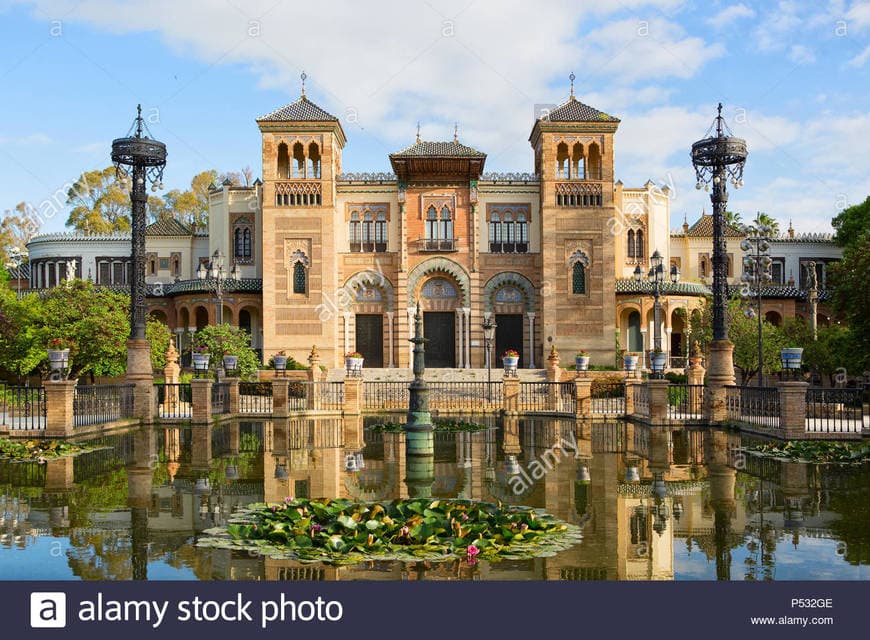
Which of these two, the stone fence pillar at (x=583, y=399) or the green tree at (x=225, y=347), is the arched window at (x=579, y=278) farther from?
the stone fence pillar at (x=583, y=399)

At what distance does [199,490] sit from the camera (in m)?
10.9

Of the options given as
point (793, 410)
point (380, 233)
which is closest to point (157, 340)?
point (380, 233)

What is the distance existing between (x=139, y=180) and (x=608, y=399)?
1383cm

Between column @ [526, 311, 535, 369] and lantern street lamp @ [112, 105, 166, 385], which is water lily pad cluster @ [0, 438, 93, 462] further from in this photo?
column @ [526, 311, 535, 369]

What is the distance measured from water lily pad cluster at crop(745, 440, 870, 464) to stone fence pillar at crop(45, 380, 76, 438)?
1316 centimetres

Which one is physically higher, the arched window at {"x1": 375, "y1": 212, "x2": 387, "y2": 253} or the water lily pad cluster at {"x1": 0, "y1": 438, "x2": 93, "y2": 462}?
the arched window at {"x1": 375, "y1": 212, "x2": 387, "y2": 253}

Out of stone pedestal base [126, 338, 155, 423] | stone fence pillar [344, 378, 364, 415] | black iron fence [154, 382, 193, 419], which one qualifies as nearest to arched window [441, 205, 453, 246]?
stone fence pillar [344, 378, 364, 415]

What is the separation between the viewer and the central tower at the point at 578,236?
4078 cm

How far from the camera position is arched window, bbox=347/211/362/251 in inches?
1658

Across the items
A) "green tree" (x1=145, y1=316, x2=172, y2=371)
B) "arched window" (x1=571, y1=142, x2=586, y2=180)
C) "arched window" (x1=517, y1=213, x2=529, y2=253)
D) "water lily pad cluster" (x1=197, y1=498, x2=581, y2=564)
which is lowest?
"water lily pad cluster" (x1=197, y1=498, x2=581, y2=564)

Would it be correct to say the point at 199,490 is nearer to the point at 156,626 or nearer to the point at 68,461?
the point at 68,461

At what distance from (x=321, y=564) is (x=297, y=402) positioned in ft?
59.0

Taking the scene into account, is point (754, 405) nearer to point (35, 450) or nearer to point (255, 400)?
point (35, 450)

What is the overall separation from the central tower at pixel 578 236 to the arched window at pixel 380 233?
7836mm
